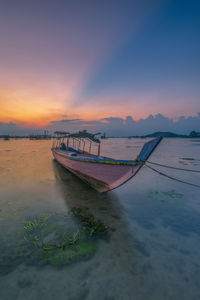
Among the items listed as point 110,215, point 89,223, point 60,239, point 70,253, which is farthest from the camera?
point 110,215

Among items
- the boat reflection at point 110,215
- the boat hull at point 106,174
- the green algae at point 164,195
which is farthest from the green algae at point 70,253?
the green algae at point 164,195

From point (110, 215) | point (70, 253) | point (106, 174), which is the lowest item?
point (110, 215)

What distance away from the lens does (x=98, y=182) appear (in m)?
7.62

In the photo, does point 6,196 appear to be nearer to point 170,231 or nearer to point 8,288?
point 8,288

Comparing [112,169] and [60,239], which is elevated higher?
[112,169]

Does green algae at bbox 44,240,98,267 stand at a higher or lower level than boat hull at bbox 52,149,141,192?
lower

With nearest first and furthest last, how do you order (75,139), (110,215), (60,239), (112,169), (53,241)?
(53,241) → (60,239) → (110,215) → (112,169) → (75,139)

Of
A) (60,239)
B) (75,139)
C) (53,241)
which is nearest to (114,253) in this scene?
(60,239)

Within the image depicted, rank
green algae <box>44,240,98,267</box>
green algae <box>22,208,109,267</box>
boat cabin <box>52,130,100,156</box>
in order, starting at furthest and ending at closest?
boat cabin <box>52,130,100,156</box>, green algae <box>22,208,109,267</box>, green algae <box>44,240,98,267</box>

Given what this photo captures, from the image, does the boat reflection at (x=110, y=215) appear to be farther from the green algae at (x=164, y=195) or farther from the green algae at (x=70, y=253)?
the green algae at (x=164, y=195)

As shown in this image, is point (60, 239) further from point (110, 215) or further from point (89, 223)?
point (110, 215)

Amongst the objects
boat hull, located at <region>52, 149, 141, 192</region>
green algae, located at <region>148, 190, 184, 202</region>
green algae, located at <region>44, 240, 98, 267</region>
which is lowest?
green algae, located at <region>44, 240, 98, 267</region>

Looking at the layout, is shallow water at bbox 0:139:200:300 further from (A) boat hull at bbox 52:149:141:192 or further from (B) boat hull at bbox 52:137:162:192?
(B) boat hull at bbox 52:137:162:192

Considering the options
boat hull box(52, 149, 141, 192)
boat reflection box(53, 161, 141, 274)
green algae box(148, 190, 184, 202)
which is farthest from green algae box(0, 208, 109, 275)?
green algae box(148, 190, 184, 202)
